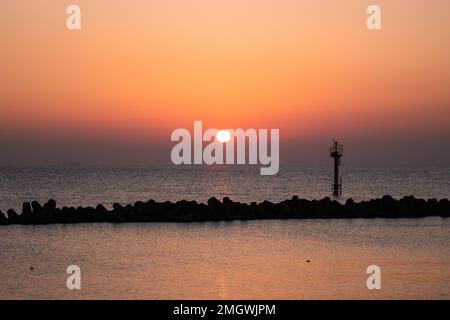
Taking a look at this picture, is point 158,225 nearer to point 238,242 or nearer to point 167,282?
point 238,242

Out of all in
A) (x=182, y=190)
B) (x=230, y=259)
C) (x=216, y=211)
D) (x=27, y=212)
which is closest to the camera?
(x=230, y=259)

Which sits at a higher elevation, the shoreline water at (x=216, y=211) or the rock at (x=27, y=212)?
the rock at (x=27, y=212)

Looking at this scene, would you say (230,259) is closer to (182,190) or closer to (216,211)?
(216,211)

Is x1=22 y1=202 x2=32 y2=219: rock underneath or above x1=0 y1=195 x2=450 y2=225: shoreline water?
above

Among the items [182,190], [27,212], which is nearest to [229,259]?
[27,212]

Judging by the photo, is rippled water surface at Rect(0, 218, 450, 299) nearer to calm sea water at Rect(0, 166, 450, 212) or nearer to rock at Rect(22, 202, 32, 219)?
rock at Rect(22, 202, 32, 219)

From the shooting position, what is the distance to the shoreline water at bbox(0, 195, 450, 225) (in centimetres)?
3681

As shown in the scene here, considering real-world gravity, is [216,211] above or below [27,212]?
below

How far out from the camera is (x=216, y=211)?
127ft

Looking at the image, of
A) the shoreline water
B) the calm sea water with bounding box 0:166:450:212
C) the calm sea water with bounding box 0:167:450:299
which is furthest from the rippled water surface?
the calm sea water with bounding box 0:166:450:212

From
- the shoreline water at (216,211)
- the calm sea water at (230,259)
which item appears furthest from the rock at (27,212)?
the calm sea water at (230,259)

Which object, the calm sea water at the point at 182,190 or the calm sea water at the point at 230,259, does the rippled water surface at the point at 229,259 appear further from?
the calm sea water at the point at 182,190

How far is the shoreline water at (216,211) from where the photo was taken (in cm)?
3681
